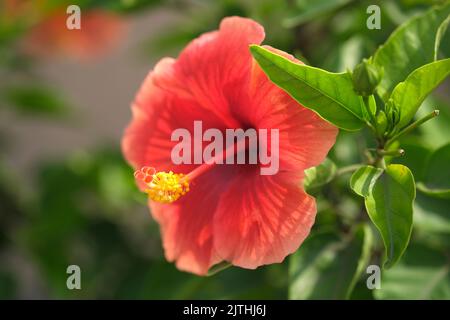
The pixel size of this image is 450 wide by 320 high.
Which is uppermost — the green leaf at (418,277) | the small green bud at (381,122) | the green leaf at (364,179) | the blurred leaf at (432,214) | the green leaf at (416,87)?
the green leaf at (416,87)

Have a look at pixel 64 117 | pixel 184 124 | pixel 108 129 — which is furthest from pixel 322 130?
pixel 108 129

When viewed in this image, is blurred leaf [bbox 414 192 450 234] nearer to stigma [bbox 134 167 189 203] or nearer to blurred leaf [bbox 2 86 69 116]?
stigma [bbox 134 167 189 203]

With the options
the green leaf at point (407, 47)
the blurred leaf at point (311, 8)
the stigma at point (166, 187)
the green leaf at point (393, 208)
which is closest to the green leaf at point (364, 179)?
the green leaf at point (393, 208)

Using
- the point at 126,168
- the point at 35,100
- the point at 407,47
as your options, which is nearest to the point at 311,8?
the point at 407,47

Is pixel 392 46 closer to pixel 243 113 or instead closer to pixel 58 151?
pixel 243 113

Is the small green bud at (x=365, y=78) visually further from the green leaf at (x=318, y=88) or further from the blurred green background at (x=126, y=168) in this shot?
the blurred green background at (x=126, y=168)

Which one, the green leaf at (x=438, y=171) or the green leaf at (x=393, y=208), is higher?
the green leaf at (x=438, y=171)
